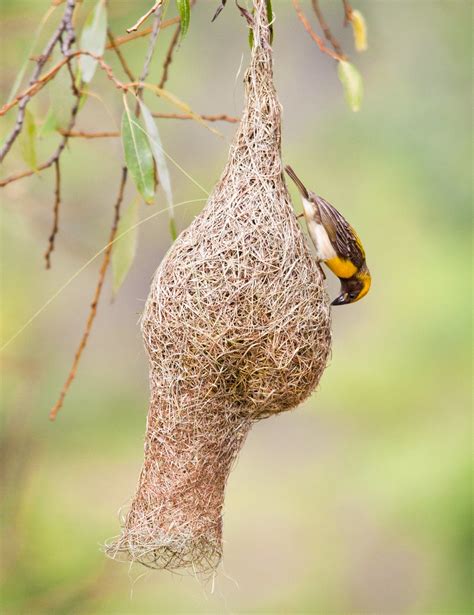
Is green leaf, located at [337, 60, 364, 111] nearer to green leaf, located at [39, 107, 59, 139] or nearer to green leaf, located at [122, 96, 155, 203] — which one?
green leaf, located at [122, 96, 155, 203]

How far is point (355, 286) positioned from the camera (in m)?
2.21

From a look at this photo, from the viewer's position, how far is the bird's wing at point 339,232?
1920mm

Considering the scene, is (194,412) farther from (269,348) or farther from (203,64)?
(203,64)

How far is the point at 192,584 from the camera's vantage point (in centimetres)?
477

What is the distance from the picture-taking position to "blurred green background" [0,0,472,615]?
16.0ft

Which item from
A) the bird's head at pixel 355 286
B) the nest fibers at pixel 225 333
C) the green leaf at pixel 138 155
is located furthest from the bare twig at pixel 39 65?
the bird's head at pixel 355 286

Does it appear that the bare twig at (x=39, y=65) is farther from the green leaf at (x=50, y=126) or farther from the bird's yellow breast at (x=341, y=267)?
the bird's yellow breast at (x=341, y=267)

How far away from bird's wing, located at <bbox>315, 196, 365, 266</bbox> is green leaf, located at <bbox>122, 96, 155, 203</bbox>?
43cm

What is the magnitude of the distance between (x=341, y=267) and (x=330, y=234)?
0.47 feet

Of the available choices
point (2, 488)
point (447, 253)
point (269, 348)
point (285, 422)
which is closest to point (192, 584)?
point (2, 488)

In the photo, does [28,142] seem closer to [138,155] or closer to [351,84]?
[138,155]

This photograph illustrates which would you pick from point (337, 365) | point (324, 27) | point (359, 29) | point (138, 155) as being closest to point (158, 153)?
point (138, 155)

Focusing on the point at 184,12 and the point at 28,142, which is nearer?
the point at 184,12

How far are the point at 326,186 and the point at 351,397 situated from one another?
1.36 m
